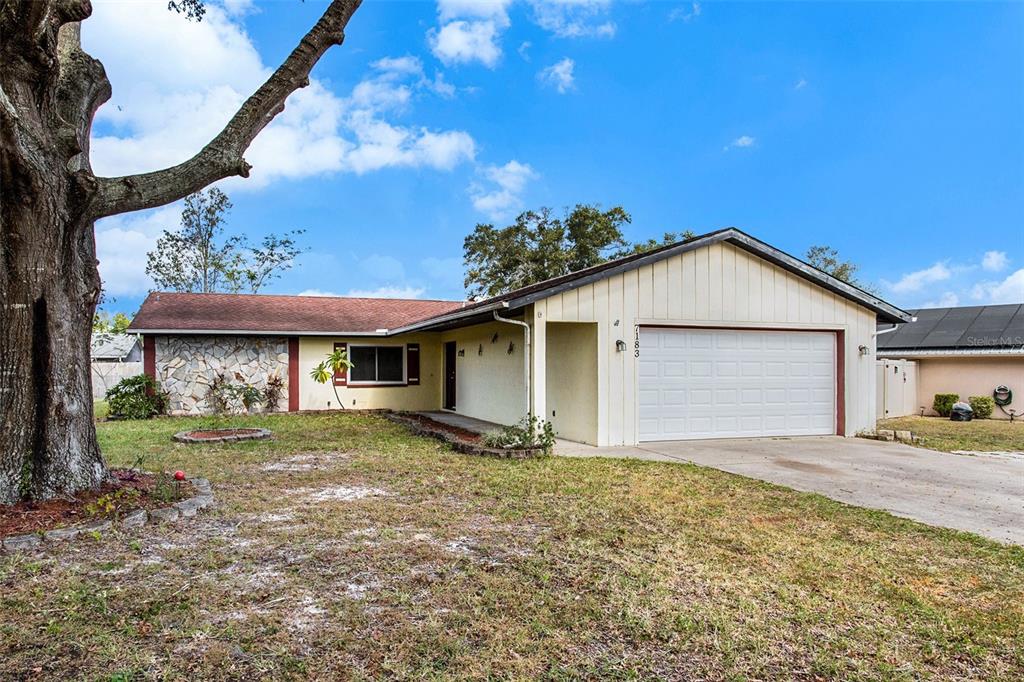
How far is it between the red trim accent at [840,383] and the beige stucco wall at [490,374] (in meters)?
5.89

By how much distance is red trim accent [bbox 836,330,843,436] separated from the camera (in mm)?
11422

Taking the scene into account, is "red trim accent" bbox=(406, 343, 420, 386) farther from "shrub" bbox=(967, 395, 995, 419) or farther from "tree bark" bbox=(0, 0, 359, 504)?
"shrub" bbox=(967, 395, 995, 419)

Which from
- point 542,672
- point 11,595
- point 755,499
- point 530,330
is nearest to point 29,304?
point 11,595

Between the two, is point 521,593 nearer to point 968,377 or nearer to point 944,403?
point 944,403

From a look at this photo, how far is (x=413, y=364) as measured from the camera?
17109 mm

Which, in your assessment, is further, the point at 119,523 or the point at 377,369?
the point at 377,369

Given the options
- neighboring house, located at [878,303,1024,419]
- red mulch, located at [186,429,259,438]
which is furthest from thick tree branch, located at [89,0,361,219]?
neighboring house, located at [878,303,1024,419]

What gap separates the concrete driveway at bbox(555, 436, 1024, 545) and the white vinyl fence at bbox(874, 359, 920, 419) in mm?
6689

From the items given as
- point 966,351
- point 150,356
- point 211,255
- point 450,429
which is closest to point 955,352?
point 966,351

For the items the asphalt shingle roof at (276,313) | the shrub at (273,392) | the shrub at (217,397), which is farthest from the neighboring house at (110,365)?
the shrub at (273,392)

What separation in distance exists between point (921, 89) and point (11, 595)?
1861 centimetres

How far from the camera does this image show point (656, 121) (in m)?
18.7

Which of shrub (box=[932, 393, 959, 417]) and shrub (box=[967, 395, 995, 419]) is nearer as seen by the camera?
shrub (box=[967, 395, 995, 419])

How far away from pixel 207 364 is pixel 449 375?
6113 millimetres
